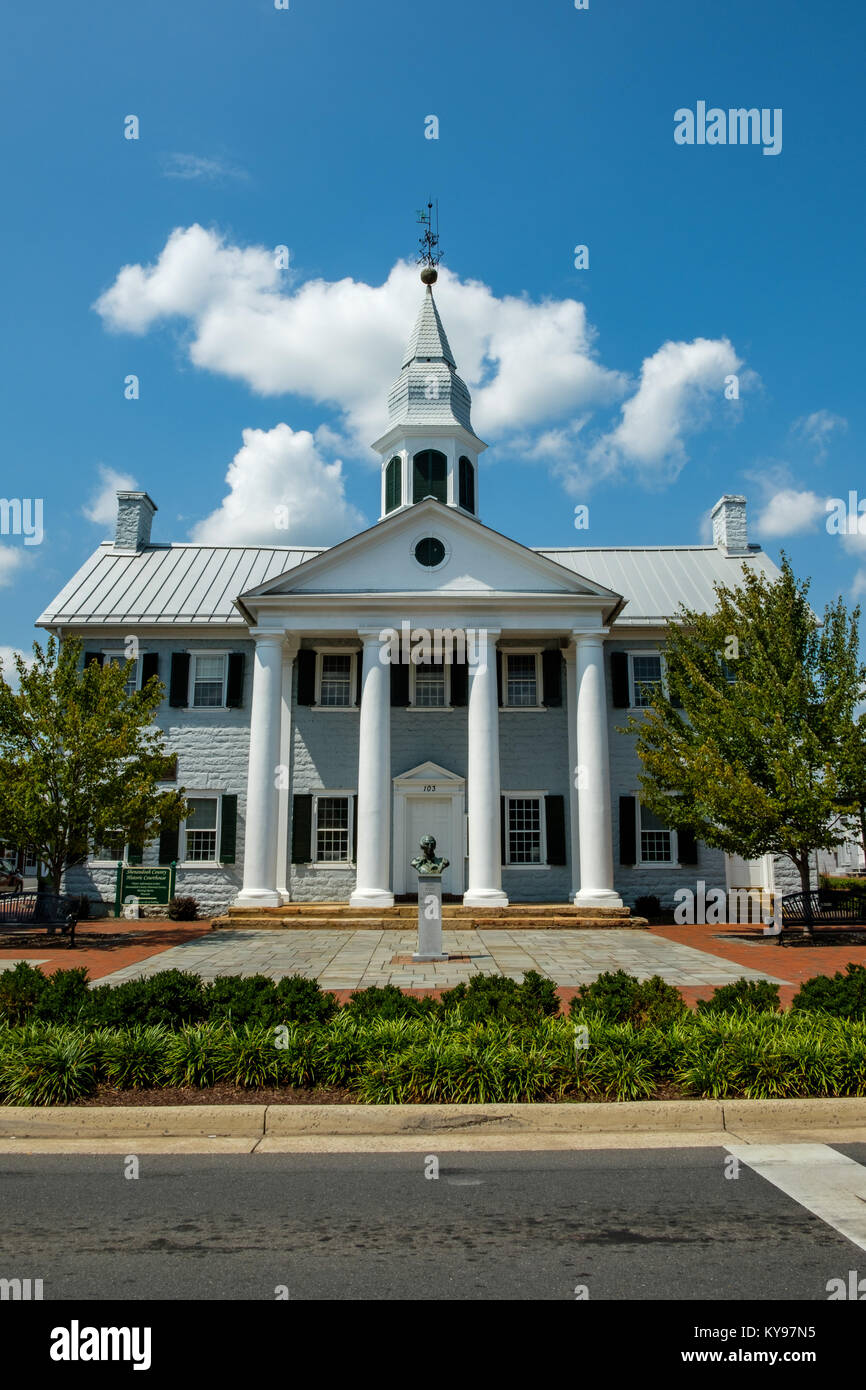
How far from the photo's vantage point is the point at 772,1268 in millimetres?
4324

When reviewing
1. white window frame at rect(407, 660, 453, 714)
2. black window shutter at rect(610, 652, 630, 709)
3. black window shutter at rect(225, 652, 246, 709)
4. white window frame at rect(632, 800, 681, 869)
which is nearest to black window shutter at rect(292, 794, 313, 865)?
black window shutter at rect(225, 652, 246, 709)

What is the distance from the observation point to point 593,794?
2203 centimetres

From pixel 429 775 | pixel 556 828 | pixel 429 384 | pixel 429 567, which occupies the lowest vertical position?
pixel 556 828

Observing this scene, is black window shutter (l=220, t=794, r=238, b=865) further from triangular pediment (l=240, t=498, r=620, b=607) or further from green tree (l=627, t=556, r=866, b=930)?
green tree (l=627, t=556, r=866, b=930)

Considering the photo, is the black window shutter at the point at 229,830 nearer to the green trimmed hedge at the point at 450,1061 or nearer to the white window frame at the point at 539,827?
the white window frame at the point at 539,827

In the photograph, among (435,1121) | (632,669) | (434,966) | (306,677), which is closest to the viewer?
(435,1121)

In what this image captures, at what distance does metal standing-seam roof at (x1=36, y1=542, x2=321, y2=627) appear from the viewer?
24.8m

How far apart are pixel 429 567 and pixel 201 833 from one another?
907 centimetres

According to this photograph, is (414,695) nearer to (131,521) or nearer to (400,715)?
(400,715)

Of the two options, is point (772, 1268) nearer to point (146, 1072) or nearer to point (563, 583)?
point (146, 1072)

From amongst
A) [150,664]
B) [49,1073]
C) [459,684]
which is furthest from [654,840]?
[49,1073]

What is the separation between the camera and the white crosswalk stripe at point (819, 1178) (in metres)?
4.97

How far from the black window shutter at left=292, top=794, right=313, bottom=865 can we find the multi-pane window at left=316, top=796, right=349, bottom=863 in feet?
0.99

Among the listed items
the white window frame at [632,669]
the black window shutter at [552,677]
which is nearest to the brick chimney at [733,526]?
the white window frame at [632,669]
